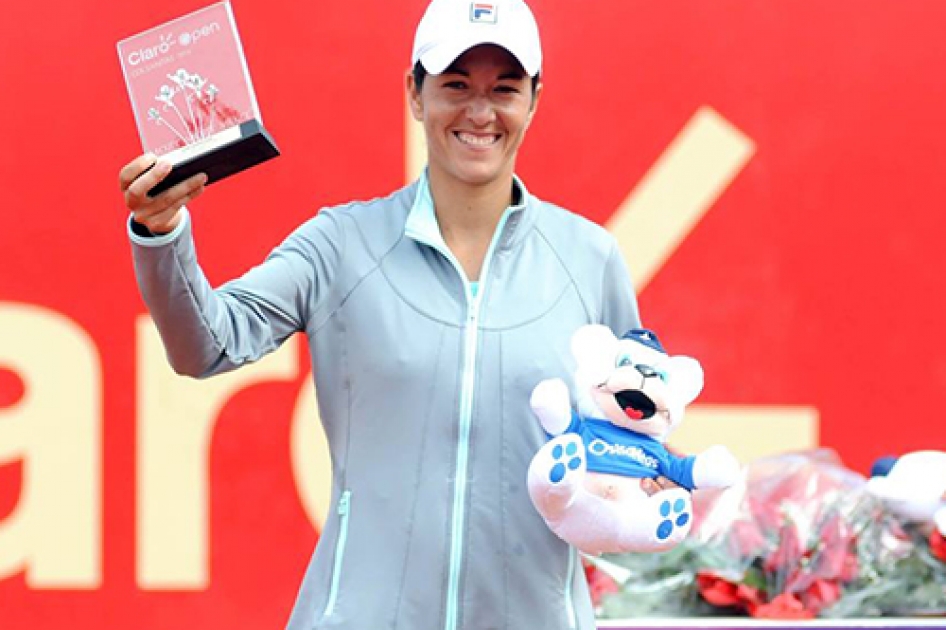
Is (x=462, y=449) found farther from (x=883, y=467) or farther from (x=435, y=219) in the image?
(x=883, y=467)

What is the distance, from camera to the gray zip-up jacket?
1943 mm

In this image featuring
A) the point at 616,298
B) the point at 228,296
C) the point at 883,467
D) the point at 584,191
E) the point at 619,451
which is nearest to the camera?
the point at 228,296

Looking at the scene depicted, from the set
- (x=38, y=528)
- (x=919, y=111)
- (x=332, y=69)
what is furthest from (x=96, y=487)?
(x=919, y=111)

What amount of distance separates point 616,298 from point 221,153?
642 mm

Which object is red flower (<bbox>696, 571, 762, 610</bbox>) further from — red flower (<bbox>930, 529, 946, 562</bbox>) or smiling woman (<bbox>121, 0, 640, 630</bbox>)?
smiling woman (<bbox>121, 0, 640, 630</bbox>)

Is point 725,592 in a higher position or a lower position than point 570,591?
lower

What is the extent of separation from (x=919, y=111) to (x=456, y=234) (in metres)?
2.07

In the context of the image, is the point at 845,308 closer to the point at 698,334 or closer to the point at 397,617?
the point at 698,334

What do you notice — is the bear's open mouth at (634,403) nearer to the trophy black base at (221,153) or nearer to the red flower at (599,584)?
the trophy black base at (221,153)

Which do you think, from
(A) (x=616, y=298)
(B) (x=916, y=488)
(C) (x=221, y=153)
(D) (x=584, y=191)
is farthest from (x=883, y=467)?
(C) (x=221, y=153)

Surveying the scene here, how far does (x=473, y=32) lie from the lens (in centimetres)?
197

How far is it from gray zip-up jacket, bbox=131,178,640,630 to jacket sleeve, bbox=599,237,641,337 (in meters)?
0.10

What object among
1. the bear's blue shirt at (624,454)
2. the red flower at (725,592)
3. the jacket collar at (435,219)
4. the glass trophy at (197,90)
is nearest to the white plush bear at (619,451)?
the bear's blue shirt at (624,454)

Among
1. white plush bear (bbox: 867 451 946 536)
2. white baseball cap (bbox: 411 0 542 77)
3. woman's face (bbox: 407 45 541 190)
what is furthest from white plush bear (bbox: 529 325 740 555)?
white plush bear (bbox: 867 451 946 536)
